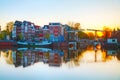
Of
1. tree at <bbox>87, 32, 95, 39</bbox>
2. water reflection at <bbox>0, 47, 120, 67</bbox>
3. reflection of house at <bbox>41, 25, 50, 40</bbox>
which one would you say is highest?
reflection of house at <bbox>41, 25, 50, 40</bbox>

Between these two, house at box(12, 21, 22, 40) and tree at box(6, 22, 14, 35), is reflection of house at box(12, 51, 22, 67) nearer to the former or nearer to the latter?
tree at box(6, 22, 14, 35)

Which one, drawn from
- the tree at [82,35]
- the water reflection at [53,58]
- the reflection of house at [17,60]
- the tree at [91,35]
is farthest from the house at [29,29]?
the reflection of house at [17,60]

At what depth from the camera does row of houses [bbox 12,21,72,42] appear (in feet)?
72.0

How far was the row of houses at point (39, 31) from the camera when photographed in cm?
2194

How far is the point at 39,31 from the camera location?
22.9 meters

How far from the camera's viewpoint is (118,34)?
2006cm

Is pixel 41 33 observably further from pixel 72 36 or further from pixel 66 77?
pixel 66 77

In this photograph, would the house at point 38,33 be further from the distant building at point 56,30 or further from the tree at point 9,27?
the tree at point 9,27

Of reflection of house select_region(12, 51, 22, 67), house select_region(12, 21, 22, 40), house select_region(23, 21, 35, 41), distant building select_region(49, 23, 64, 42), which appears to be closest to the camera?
reflection of house select_region(12, 51, 22, 67)

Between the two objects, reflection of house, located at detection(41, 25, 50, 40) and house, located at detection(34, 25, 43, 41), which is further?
reflection of house, located at detection(41, 25, 50, 40)

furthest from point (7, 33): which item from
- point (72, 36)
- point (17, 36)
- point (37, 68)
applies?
point (37, 68)

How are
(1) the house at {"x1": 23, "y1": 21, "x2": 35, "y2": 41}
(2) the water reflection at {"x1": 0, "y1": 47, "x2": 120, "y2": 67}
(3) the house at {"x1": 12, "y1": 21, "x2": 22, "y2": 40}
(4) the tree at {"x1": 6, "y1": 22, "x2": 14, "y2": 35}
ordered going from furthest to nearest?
1. (1) the house at {"x1": 23, "y1": 21, "x2": 35, "y2": 41}
2. (3) the house at {"x1": 12, "y1": 21, "x2": 22, "y2": 40}
3. (4) the tree at {"x1": 6, "y1": 22, "x2": 14, "y2": 35}
4. (2) the water reflection at {"x1": 0, "y1": 47, "x2": 120, "y2": 67}

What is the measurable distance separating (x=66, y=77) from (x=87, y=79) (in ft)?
1.01

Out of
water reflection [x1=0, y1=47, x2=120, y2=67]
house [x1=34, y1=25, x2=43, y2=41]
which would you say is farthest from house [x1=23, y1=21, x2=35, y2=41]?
water reflection [x1=0, y1=47, x2=120, y2=67]
